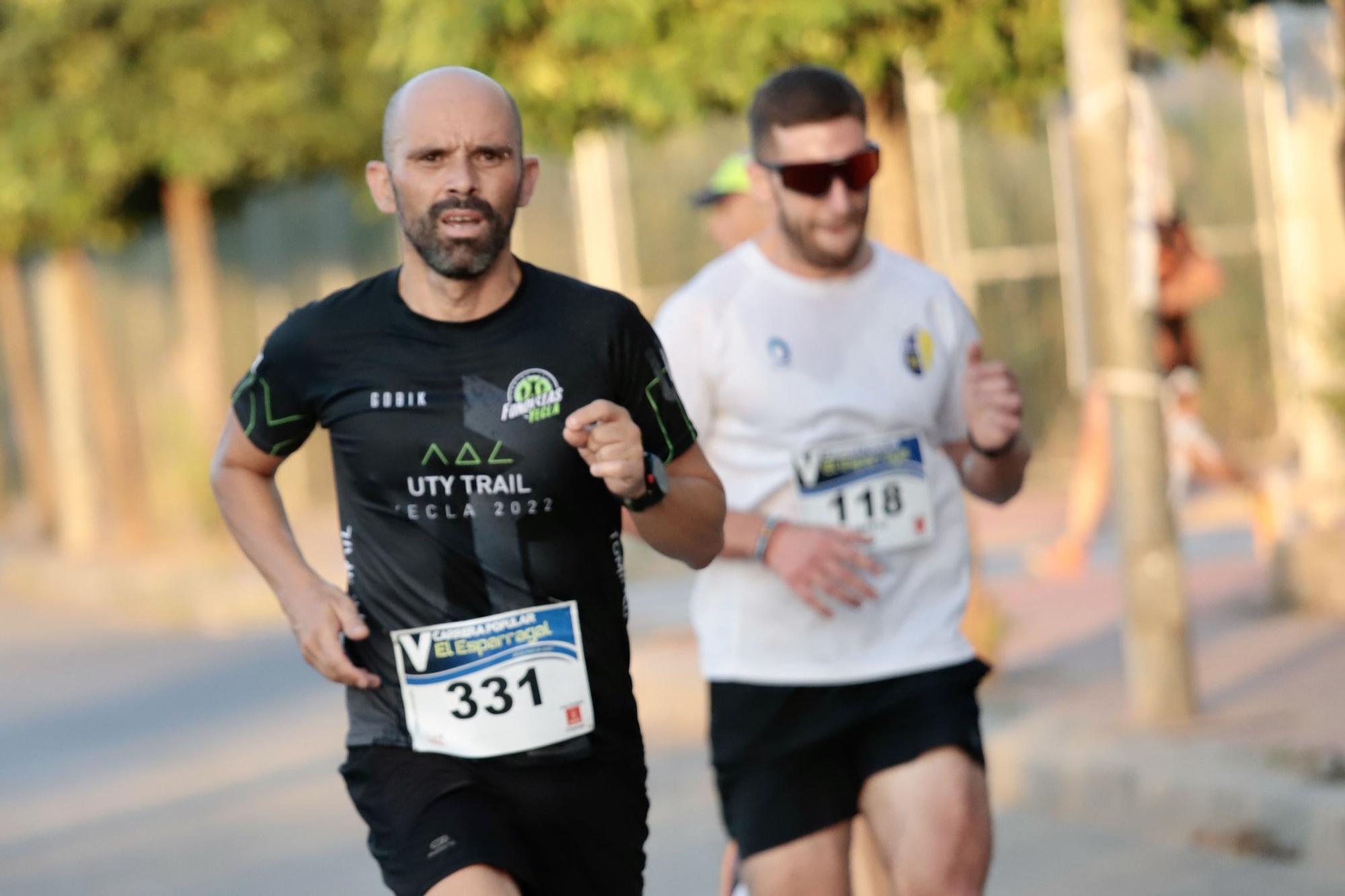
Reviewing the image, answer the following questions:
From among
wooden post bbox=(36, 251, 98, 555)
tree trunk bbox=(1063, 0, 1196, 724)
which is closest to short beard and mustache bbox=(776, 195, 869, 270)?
tree trunk bbox=(1063, 0, 1196, 724)

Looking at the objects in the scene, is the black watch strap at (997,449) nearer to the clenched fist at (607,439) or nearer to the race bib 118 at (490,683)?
the race bib 118 at (490,683)

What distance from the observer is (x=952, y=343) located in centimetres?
505

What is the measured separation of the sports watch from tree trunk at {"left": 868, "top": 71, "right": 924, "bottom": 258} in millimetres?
5782

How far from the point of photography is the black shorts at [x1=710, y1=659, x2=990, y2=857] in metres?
4.80

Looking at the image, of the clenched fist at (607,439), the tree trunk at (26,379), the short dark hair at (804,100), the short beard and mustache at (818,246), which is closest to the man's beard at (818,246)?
the short beard and mustache at (818,246)

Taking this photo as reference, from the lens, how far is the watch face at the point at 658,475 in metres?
3.62

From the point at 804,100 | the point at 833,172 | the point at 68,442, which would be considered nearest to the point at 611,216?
the point at 68,442

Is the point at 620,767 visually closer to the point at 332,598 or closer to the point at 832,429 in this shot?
the point at 332,598

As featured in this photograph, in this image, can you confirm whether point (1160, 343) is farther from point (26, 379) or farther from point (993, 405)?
point (26, 379)

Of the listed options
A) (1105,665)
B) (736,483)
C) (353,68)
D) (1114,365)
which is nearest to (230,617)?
(353,68)

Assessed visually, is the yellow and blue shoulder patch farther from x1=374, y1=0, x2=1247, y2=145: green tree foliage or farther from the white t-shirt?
x1=374, y1=0, x2=1247, y2=145: green tree foliage

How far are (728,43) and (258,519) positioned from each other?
16.5 ft

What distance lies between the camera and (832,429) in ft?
16.3

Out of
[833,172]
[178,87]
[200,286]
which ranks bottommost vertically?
[833,172]
